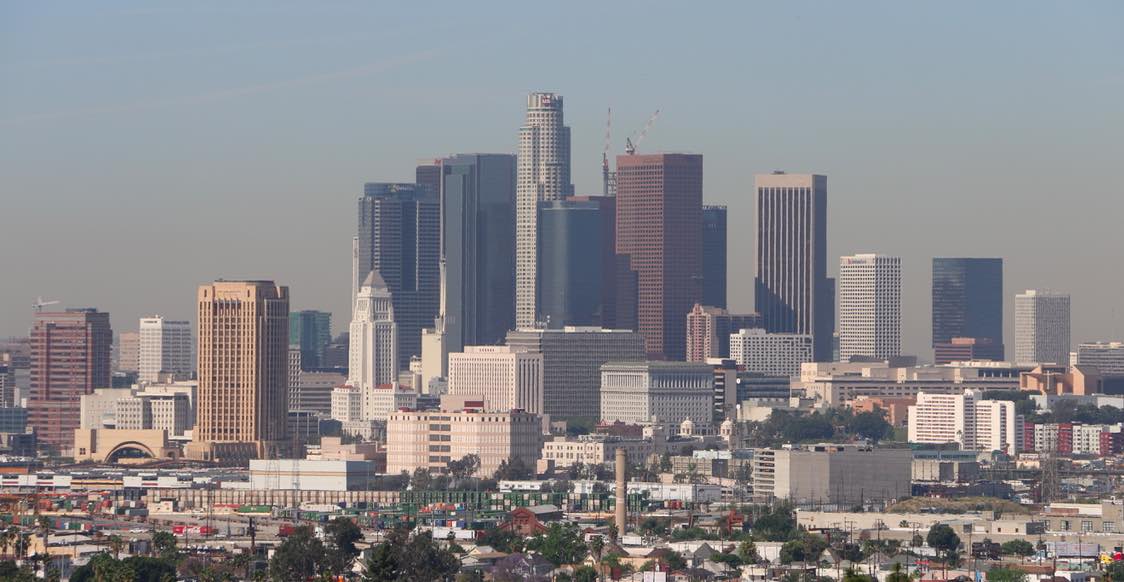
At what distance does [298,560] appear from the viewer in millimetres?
103875

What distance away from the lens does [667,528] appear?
130625 millimetres

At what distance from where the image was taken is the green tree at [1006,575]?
101 metres

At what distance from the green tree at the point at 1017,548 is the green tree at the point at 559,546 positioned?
1514 centimetres

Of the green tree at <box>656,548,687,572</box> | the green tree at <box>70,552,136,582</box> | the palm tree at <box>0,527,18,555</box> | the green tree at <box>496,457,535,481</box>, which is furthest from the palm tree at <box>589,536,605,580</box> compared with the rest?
the green tree at <box>496,457,535,481</box>

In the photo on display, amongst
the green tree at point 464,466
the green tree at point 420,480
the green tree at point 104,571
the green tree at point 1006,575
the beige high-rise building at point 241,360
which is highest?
the beige high-rise building at point 241,360

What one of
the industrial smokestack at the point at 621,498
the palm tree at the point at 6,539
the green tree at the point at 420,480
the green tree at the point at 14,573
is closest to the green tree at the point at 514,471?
the green tree at the point at 420,480

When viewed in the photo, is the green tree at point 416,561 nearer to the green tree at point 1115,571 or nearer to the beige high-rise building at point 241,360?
the green tree at point 1115,571

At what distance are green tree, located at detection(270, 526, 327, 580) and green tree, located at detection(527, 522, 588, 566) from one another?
30.0 feet

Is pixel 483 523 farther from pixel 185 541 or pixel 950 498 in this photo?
pixel 950 498

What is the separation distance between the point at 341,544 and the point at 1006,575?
2283 centimetres

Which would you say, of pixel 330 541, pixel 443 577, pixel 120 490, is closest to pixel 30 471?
pixel 120 490

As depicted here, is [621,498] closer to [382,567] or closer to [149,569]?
[149,569]

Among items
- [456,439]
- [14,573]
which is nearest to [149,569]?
[14,573]

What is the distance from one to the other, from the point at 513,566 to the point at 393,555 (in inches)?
380
